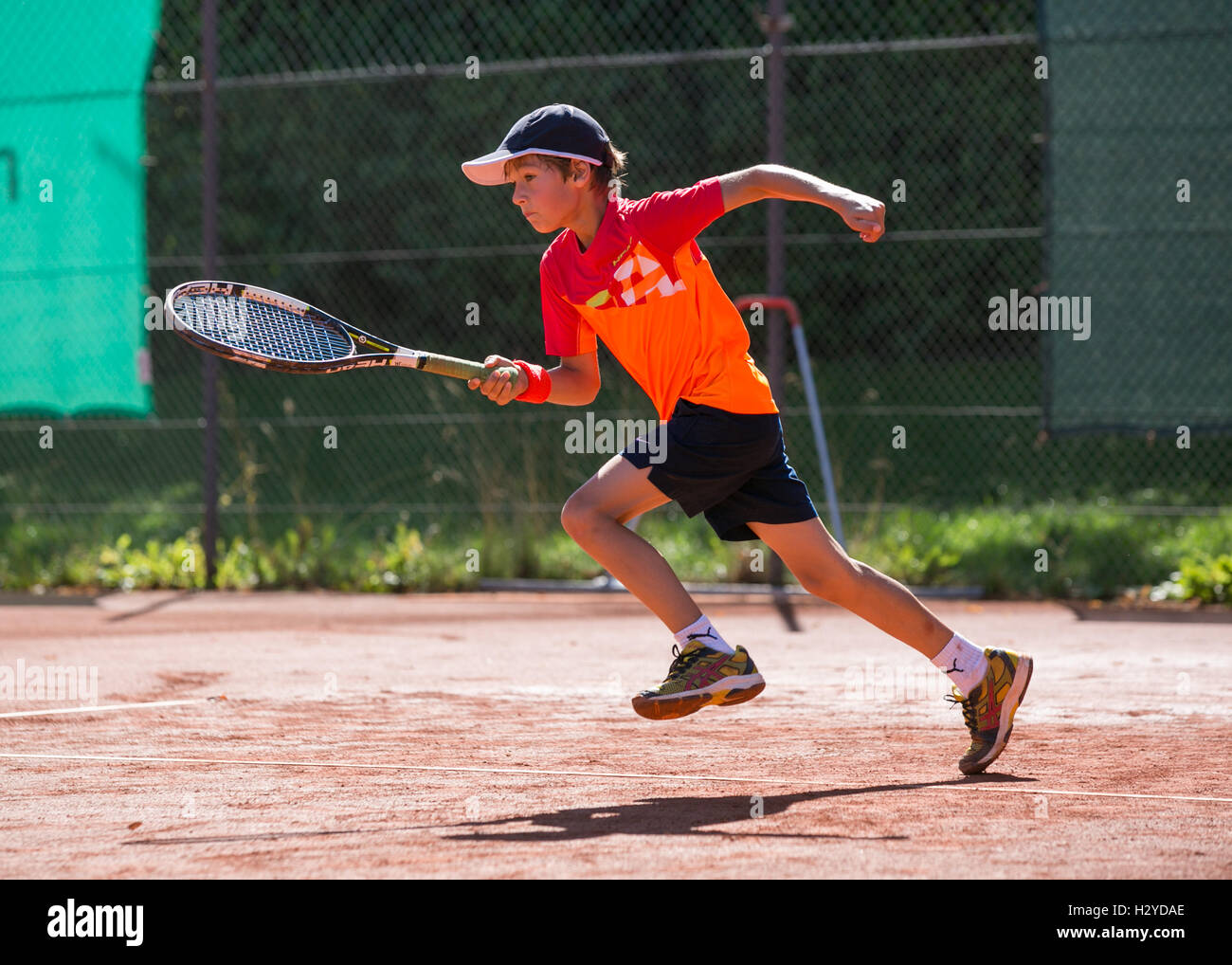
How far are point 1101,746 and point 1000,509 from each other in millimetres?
5889

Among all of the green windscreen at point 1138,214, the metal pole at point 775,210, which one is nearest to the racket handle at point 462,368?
the metal pole at point 775,210

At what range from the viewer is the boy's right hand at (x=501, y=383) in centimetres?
434

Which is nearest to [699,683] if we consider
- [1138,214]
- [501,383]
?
[501,383]

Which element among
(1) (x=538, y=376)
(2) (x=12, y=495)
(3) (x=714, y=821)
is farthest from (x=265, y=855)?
(2) (x=12, y=495)

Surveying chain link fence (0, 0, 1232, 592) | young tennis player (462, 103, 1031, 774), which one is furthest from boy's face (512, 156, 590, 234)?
chain link fence (0, 0, 1232, 592)

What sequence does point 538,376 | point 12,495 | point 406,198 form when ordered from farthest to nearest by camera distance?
point 406,198 < point 12,495 < point 538,376

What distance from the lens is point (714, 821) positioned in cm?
370

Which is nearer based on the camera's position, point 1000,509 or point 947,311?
point 1000,509

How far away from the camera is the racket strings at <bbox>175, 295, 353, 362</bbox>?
14.5 ft

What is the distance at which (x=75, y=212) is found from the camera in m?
10.1

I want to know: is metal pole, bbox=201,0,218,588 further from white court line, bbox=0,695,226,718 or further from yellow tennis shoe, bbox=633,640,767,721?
yellow tennis shoe, bbox=633,640,767,721

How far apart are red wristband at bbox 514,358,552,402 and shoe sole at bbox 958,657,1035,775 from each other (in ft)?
5.06

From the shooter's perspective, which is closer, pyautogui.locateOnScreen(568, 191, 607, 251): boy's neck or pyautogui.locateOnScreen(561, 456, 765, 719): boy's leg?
pyautogui.locateOnScreen(561, 456, 765, 719): boy's leg

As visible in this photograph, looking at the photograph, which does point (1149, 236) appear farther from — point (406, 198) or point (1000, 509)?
point (406, 198)
